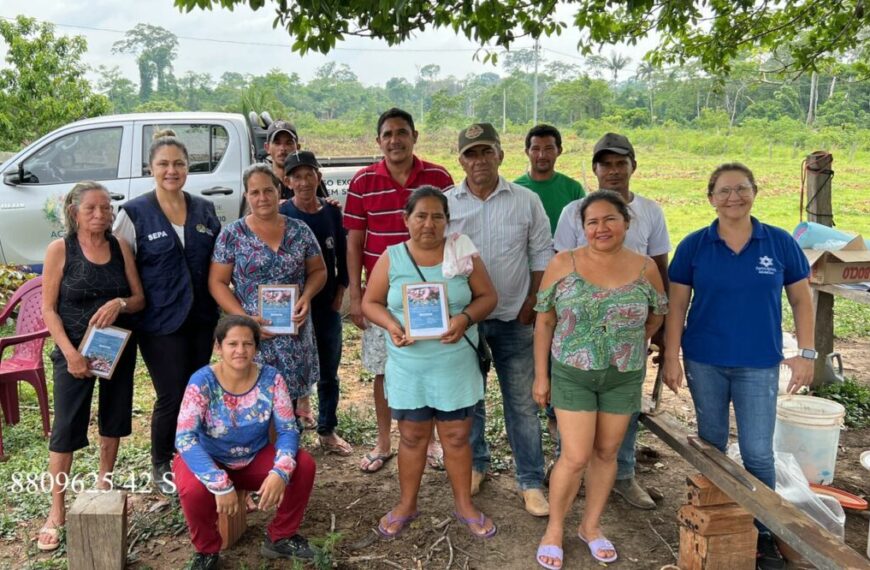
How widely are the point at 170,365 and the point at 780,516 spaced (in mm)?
2883

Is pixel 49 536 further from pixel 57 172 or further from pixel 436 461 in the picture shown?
pixel 57 172

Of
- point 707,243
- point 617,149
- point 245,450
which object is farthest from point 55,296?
point 707,243

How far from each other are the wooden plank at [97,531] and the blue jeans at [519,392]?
1.76 metres

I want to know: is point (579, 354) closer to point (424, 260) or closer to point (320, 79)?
point (424, 260)

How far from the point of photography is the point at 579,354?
2980 mm

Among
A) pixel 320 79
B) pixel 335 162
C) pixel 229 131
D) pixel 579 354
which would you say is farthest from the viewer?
pixel 320 79

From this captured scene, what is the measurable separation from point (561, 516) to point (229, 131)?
600 cm

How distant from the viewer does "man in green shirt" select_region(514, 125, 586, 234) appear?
13.2 feet

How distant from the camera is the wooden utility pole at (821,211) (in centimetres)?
520

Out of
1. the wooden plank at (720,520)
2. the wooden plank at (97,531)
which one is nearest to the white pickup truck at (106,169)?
the wooden plank at (97,531)

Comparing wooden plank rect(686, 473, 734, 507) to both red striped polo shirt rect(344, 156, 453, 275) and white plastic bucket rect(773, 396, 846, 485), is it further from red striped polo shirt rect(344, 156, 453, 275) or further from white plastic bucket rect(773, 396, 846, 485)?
red striped polo shirt rect(344, 156, 453, 275)

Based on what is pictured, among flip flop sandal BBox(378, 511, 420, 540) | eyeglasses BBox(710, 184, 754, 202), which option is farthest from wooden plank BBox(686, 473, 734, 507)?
flip flop sandal BBox(378, 511, 420, 540)

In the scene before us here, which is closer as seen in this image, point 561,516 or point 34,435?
point 561,516

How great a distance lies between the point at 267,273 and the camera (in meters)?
3.55
